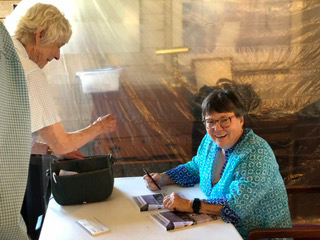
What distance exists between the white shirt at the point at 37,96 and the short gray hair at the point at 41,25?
0.16 ft

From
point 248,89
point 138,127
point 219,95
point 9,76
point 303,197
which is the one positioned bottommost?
point 303,197

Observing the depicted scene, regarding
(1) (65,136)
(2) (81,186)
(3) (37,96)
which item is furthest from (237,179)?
(3) (37,96)

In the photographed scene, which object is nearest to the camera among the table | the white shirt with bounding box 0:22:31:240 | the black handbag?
the white shirt with bounding box 0:22:31:240

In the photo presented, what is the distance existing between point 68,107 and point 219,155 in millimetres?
1249

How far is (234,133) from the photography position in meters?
1.57

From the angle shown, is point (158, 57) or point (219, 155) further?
point (158, 57)

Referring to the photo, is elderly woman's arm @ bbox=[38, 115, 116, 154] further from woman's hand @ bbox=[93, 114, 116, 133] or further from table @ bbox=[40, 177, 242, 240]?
table @ bbox=[40, 177, 242, 240]

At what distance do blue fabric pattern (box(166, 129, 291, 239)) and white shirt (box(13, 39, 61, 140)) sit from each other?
762 millimetres

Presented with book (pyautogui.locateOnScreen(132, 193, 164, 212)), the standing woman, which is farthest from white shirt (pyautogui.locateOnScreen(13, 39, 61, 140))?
book (pyautogui.locateOnScreen(132, 193, 164, 212))

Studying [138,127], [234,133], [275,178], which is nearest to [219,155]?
[234,133]

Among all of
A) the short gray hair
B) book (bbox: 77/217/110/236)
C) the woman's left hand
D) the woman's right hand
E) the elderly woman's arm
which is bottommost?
the woman's right hand

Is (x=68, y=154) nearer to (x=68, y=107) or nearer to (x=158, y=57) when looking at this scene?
(x=68, y=107)

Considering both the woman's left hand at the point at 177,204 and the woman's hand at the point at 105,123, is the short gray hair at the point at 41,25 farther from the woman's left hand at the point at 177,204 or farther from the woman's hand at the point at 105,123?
the woman's left hand at the point at 177,204

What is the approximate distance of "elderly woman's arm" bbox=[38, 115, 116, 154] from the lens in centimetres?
156
